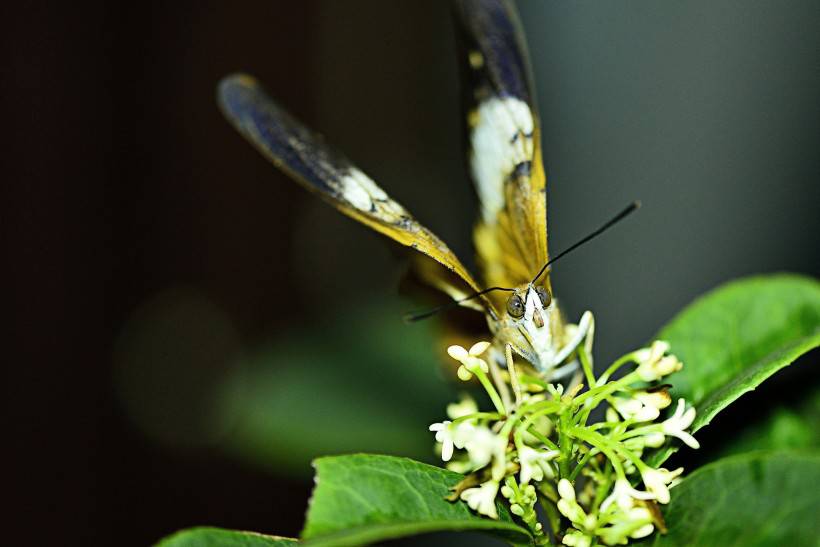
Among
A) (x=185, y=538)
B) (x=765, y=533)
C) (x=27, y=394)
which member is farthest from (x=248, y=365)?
(x=765, y=533)

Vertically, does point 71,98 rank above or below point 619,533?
above

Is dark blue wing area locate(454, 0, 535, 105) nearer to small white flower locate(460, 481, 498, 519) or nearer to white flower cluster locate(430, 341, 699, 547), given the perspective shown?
white flower cluster locate(430, 341, 699, 547)

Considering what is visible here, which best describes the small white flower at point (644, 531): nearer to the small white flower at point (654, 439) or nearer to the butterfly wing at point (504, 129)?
the small white flower at point (654, 439)

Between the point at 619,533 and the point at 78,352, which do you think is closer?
the point at 619,533

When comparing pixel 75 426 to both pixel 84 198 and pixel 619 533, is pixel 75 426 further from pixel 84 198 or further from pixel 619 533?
pixel 619 533

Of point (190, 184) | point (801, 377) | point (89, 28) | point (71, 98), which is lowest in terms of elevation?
point (801, 377)

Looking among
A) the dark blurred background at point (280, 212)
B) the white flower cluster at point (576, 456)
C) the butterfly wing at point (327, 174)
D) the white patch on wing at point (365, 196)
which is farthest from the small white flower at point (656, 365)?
the dark blurred background at point (280, 212)
